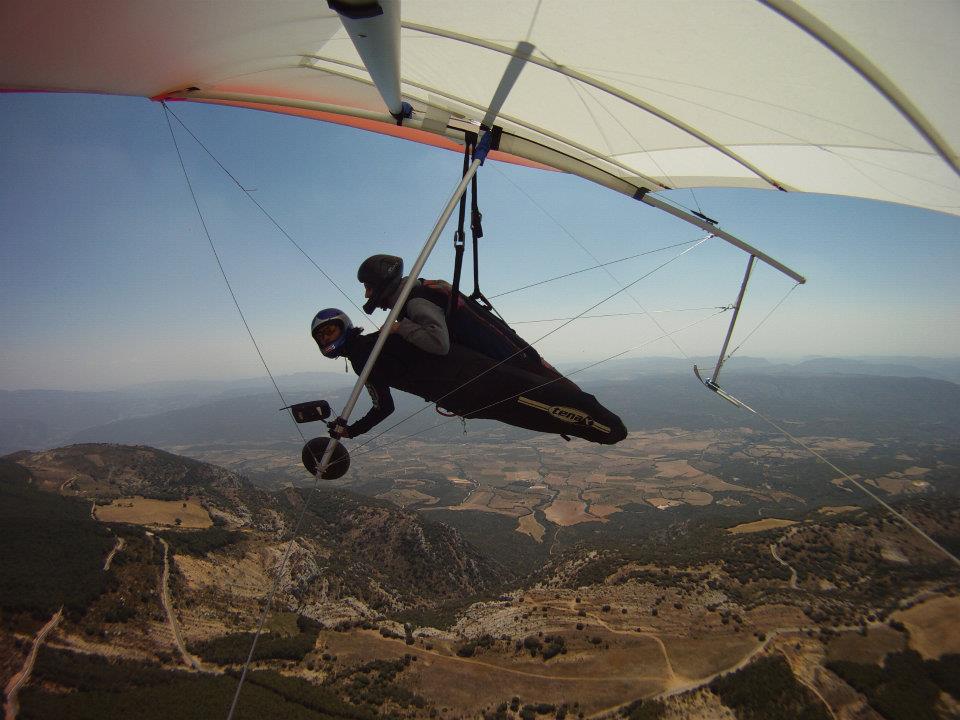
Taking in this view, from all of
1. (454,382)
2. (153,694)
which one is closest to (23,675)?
(153,694)

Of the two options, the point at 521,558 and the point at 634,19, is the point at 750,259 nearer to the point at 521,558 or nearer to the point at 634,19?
the point at 634,19

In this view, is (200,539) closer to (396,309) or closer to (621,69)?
(396,309)

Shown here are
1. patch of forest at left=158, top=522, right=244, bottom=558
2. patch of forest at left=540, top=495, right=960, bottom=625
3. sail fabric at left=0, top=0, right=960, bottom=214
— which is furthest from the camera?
patch of forest at left=158, top=522, right=244, bottom=558

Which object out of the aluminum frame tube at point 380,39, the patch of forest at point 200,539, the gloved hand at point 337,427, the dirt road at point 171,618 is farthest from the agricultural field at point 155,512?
the aluminum frame tube at point 380,39

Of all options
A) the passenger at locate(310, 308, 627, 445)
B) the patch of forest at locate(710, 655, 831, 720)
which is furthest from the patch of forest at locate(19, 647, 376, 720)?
the passenger at locate(310, 308, 627, 445)

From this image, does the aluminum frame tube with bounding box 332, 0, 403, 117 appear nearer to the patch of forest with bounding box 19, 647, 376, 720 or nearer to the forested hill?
the patch of forest with bounding box 19, 647, 376, 720

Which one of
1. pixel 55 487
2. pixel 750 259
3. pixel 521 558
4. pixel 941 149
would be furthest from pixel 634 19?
pixel 55 487

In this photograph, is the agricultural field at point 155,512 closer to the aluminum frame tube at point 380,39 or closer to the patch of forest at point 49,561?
the patch of forest at point 49,561
